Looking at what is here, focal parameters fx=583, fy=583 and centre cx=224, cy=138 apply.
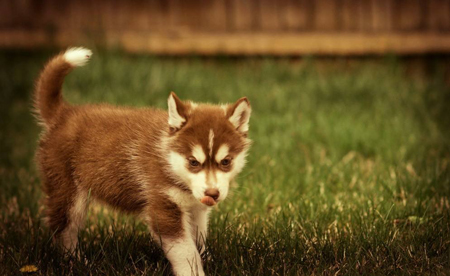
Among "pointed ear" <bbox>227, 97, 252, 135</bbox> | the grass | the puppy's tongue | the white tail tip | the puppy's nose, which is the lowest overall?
the grass

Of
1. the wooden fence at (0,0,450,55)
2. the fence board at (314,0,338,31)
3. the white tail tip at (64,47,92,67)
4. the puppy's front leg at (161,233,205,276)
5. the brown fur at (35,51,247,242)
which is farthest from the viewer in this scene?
the fence board at (314,0,338,31)

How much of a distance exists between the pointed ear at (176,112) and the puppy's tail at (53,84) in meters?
0.88

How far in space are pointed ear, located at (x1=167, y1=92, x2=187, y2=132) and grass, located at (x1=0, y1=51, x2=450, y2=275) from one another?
→ 2.48ft

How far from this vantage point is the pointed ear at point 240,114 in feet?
11.1

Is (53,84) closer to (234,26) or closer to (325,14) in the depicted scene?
(234,26)

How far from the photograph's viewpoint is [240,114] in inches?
135

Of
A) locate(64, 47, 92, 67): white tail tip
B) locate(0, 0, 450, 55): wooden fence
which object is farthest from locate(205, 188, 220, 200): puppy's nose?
locate(0, 0, 450, 55): wooden fence

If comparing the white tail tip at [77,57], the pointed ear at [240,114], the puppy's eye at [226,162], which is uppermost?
the white tail tip at [77,57]

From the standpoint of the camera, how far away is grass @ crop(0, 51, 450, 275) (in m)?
3.45

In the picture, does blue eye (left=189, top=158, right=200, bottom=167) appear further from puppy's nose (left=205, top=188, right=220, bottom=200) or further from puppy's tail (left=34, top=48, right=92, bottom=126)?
puppy's tail (left=34, top=48, right=92, bottom=126)

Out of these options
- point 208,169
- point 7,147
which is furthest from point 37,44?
point 208,169

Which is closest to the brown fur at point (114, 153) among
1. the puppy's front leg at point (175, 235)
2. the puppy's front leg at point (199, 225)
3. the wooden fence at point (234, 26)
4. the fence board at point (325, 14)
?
the puppy's front leg at point (175, 235)

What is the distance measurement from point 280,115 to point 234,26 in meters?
2.50

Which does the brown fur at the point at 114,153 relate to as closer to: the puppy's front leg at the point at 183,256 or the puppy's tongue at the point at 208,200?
the puppy's front leg at the point at 183,256
